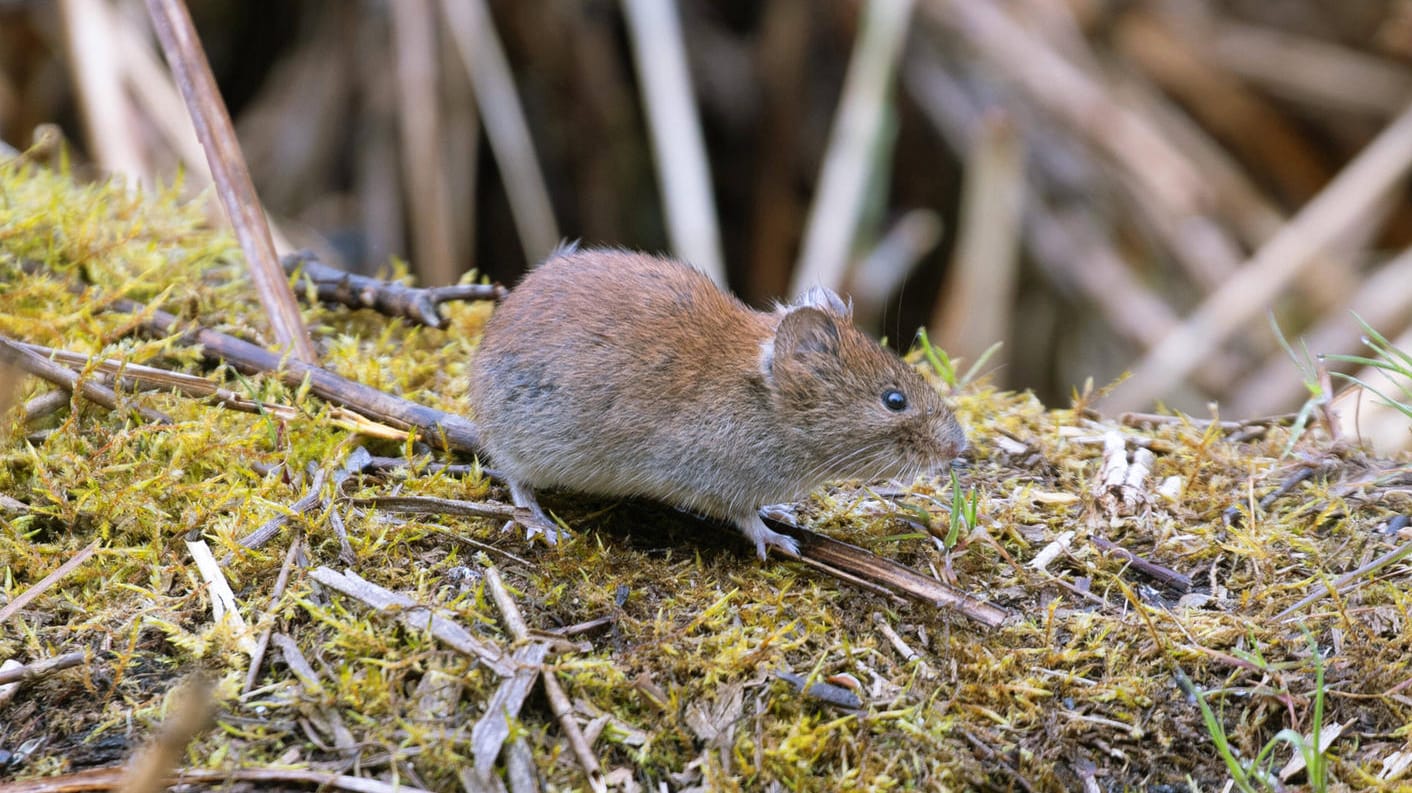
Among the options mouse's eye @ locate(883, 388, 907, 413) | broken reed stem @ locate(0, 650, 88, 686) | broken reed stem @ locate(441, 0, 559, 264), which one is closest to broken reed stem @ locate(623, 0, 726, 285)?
broken reed stem @ locate(441, 0, 559, 264)

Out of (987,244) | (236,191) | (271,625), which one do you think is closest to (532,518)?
(271,625)

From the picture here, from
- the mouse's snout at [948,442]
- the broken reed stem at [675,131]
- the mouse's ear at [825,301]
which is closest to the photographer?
the mouse's snout at [948,442]

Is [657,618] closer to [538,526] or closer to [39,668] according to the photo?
[538,526]

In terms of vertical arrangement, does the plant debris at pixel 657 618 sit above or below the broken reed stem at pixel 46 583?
below

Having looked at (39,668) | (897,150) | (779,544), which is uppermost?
(39,668)

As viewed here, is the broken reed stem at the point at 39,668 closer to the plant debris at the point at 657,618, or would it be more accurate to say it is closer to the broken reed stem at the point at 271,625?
the plant debris at the point at 657,618

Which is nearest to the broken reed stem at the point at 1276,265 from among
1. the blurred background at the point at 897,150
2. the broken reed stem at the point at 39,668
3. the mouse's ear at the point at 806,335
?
the blurred background at the point at 897,150
